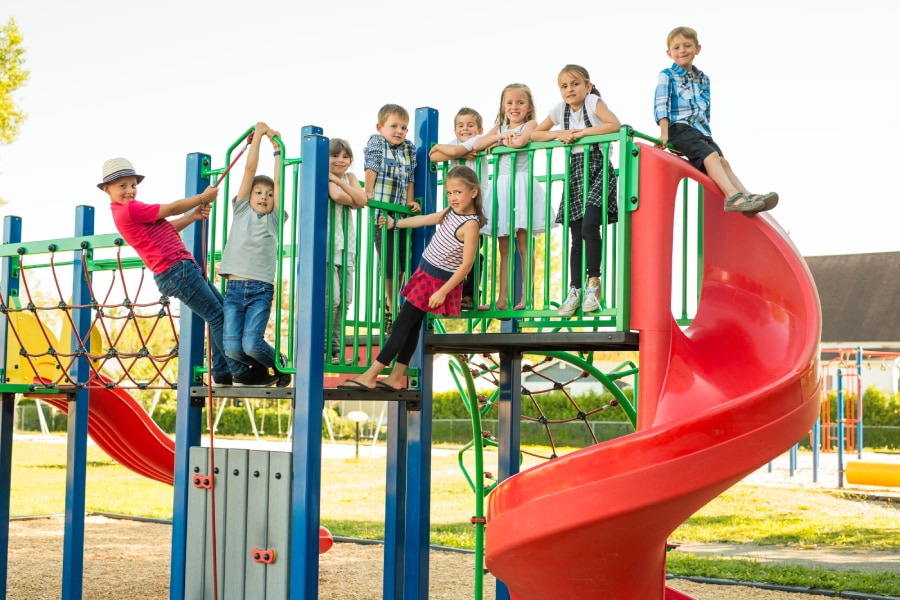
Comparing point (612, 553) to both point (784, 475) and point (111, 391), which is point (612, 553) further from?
point (784, 475)

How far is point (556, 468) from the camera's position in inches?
195

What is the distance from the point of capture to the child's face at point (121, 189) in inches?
251

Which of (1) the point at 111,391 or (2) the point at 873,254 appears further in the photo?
(2) the point at 873,254

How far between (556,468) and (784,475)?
17.3 meters

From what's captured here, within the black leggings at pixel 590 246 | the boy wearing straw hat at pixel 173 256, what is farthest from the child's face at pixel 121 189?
the black leggings at pixel 590 246

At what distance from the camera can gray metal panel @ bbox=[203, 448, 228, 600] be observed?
5762 millimetres

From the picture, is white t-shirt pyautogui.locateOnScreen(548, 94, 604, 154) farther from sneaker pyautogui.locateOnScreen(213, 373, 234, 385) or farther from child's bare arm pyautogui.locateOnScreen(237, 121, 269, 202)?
sneaker pyautogui.locateOnScreen(213, 373, 234, 385)

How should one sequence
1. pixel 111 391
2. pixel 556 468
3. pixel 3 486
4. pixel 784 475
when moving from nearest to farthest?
1. pixel 556 468
2. pixel 3 486
3. pixel 111 391
4. pixel 784 475

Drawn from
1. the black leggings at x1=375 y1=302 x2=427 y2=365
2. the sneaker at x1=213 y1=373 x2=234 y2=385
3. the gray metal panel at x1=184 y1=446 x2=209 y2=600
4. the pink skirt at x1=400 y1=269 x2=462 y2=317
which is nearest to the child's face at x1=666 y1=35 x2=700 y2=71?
the pink skirt at x1=400 y1=269 x2=462 y2=317

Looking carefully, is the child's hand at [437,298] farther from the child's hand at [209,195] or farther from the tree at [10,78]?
the tree at [10,78]

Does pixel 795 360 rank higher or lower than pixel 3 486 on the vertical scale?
higher

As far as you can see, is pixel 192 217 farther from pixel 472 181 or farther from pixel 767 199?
pixel 767 199

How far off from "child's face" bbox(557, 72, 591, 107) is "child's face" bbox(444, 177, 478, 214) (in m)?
0.83

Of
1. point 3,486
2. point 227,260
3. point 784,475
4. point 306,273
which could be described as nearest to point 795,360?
point 306,273
